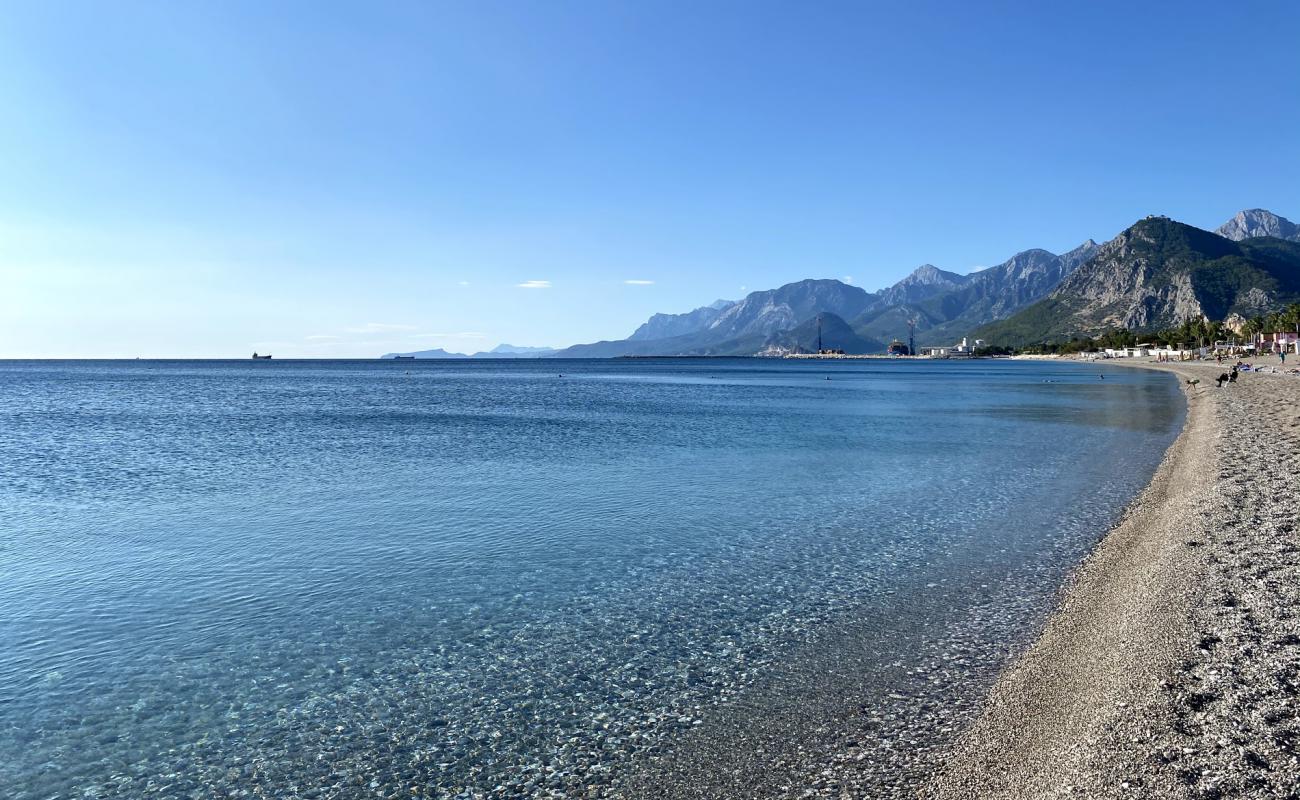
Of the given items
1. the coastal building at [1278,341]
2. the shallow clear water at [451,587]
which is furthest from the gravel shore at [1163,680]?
the coastal building at [1278,341]

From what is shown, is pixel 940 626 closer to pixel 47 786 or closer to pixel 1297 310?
pixel 47 786

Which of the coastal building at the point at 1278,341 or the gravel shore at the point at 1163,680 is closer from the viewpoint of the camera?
the gravel shore at the point at 1163,680

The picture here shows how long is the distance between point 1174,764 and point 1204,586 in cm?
708

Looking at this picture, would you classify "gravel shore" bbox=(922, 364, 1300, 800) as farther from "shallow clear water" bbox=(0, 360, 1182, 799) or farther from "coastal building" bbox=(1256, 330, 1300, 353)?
"coastal building" bbox=(1256, 330, 1300, 353)

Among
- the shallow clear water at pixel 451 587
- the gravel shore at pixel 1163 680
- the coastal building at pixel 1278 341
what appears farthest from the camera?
the coastal building at pixel 1278 341

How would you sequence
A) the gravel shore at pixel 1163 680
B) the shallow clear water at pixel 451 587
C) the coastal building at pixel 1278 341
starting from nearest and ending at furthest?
the gravel shore at pixel 1163 680 < the shallow clear water at pixel 451 587 < the coastal building at pixel 1278 341

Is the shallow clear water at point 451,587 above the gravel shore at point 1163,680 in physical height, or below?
below

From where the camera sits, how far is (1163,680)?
9406 millimetres

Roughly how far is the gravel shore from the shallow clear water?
1918 millimetres

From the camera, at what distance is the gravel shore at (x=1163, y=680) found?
24.3ft

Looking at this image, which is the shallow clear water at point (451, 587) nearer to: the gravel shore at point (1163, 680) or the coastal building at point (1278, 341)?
the gravel shore at point (1163, 680)

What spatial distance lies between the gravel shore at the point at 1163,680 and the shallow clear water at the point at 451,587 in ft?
6.29

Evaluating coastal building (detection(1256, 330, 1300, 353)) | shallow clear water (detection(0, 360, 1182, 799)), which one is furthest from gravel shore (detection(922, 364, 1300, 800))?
coastal building (detection(1256, 330, 1300, 353))

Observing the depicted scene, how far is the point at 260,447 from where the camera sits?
4212cm
